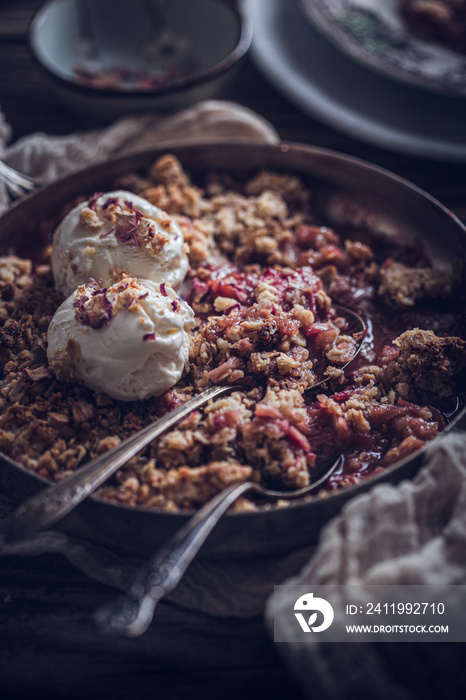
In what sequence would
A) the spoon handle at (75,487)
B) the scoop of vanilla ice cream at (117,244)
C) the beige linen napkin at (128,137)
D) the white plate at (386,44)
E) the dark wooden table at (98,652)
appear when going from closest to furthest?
the spoon handle at (75,487) → the dark wooden table at (98,652) → the scoop of vanilla ice cream at (117,244) → the beige linen napkin at (128,137) → the white plate at (386,44)

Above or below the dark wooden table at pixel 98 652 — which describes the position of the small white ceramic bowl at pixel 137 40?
above

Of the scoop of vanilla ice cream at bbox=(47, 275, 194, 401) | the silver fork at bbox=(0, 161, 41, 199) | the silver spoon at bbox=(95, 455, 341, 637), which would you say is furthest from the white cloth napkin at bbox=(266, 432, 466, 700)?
the silver fork at bbox=(0, 161, 41, 199)

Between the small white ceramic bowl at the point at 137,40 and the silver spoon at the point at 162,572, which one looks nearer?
the silver spoon at the point at 162,572

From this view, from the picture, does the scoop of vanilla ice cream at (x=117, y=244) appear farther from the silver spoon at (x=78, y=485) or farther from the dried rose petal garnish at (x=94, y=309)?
the silver spoon at (x=78, y=485)

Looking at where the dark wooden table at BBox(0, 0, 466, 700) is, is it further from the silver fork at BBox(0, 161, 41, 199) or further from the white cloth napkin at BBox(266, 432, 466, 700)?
the silver fork at BBox(0, 161, 41, 199)

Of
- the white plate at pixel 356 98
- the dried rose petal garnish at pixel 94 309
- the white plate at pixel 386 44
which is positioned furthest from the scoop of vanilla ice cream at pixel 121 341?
the white plate at pixel 386 44

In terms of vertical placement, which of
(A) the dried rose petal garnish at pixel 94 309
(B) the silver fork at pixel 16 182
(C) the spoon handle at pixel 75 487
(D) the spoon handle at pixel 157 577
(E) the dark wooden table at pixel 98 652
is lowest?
(E) the dark wooden table at pixel 98 652

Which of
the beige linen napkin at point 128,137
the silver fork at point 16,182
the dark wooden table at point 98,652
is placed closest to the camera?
the dark wooden table at point 98,652

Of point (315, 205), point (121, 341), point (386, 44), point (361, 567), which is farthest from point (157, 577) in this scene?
point (386, 44)
